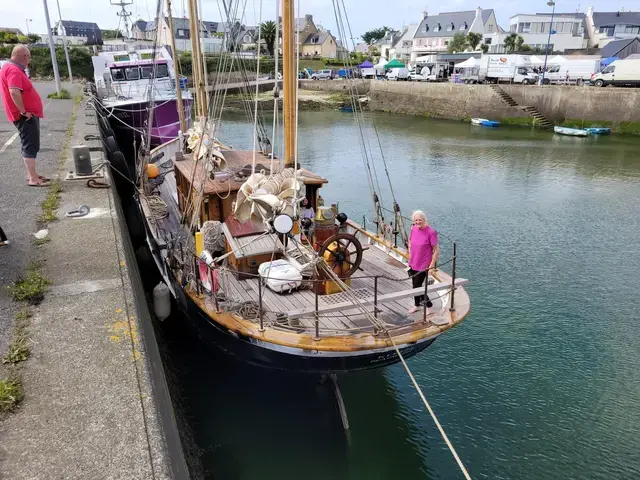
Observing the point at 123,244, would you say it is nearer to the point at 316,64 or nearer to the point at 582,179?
the point at 582,179

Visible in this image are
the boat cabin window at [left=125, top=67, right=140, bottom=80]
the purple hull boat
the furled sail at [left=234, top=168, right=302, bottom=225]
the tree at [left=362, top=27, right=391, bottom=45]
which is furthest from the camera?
the tree at [left=362, top=27, right=391, bottom=45]

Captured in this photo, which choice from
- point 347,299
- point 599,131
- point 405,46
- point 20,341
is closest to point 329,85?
point 405,46

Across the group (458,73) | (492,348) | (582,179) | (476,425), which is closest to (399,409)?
(476,425)

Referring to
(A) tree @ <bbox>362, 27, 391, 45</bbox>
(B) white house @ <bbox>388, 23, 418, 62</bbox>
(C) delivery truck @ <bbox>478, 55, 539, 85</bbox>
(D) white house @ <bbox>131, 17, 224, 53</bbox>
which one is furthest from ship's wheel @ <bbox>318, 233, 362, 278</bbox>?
(A) tree @ <bbox>362, 27, 391, 45</bbox>

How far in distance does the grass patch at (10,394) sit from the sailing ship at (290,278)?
111 inches

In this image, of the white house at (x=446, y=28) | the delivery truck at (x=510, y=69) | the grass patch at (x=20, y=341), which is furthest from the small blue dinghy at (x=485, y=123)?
the grass patch at (x=20, y=341)

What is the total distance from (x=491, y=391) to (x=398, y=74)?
58.8 m

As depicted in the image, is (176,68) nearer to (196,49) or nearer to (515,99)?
(196,49)

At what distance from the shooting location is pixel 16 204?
9102 mm

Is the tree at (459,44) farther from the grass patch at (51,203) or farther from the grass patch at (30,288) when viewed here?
the grass patch at (30,288)

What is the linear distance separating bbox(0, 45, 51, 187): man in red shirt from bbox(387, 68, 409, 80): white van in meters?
57.3

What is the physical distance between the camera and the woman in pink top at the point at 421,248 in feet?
23.1

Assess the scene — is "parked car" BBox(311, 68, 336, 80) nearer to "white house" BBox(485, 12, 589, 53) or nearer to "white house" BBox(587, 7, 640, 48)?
"white house" BBox(485, 12, 589, 53)

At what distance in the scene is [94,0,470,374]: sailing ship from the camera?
21.7 feet
